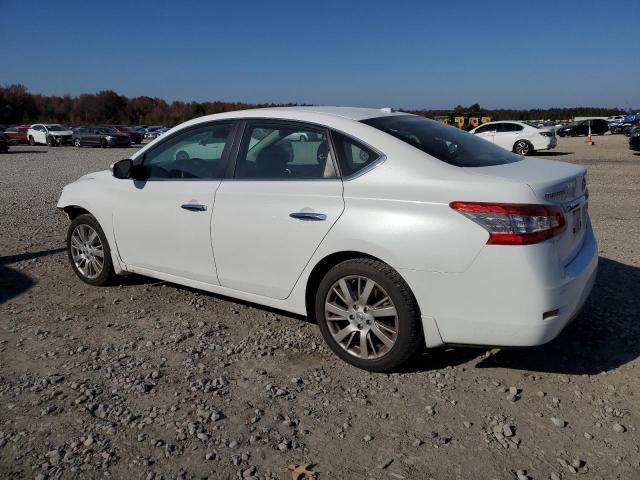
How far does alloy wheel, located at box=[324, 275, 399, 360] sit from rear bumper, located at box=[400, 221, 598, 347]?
0.24 m

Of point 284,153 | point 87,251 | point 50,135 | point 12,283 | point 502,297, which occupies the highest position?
point 50,135

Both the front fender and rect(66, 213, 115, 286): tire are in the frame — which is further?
rect(66, 213, 115, 286): tire

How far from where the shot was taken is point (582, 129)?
46312 millimetres

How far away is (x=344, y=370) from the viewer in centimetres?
357

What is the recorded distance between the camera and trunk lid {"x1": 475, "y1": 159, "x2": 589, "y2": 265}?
306 cm

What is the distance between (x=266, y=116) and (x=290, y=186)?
2.17 feet

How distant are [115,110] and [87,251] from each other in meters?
99.5

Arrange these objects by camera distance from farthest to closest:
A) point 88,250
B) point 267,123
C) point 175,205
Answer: point 88,250 → point 175,205 → point 267,123

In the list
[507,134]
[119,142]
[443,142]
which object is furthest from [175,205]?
[119,142]

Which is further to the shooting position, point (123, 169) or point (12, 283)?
point (12, 283)

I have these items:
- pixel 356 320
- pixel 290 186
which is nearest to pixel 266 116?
pixel 290 186

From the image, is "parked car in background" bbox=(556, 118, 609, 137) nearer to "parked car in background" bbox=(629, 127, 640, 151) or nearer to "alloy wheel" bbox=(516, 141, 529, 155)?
"parked car in background" bbox=(629, 127, 640, 151)

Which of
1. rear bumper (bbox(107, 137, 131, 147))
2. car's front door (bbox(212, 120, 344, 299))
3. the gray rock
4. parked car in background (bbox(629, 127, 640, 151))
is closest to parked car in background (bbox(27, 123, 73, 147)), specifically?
rear bumper (bbox(107, 137, 131, 147))

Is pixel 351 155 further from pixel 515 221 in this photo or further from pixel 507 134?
pixel 507 134
